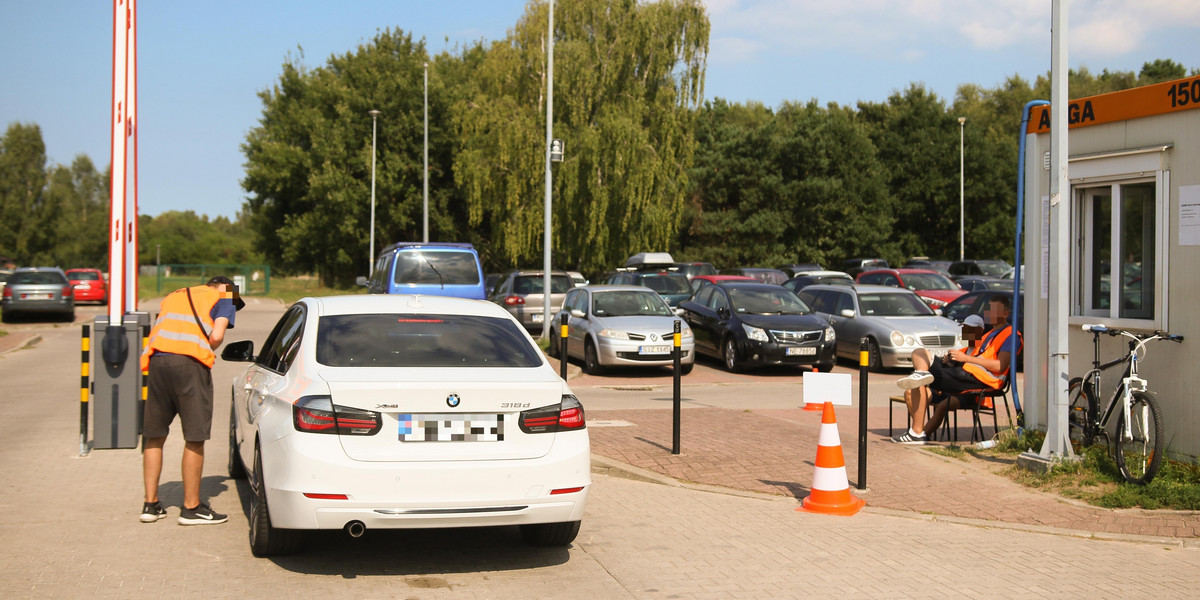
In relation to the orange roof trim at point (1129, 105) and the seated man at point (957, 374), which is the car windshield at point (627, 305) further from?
the orange roof trim at point (1129, 105)

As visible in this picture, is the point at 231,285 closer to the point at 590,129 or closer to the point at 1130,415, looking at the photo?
the point at 1130,415

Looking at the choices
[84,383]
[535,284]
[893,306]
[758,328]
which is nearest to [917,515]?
[84,383]

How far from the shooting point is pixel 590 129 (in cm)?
3794

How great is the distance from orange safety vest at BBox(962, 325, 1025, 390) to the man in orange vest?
6845 mm

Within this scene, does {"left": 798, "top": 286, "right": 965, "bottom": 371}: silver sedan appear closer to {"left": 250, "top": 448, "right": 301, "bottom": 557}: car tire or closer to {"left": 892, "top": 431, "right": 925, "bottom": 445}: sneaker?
{"left": 892, "top": 431, "right": 925, "bottom": 445}: sneaker

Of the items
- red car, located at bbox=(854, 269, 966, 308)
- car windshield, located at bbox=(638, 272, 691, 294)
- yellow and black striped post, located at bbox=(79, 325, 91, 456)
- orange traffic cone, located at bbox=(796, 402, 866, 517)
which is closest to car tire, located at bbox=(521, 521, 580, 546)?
orange traffic cone, located at bbox=(796, 402, 866, 517)

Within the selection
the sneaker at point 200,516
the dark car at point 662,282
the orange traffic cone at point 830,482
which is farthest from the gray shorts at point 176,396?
the dark car at point 662,282

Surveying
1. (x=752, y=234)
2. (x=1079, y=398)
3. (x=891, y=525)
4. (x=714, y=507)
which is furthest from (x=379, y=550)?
(x=752, y=234)

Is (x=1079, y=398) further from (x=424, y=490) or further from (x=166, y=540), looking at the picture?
(x=166, y=540)

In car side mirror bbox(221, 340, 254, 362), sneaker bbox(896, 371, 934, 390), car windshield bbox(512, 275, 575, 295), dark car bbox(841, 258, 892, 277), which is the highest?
dark car bbox(841, 258, 892, 277)

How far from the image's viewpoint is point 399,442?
540cm

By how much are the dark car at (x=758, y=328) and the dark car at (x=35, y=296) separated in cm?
Answer: 2230

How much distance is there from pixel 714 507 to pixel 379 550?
2.59 metres

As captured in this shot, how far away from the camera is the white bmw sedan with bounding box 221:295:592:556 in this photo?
5.35 m
